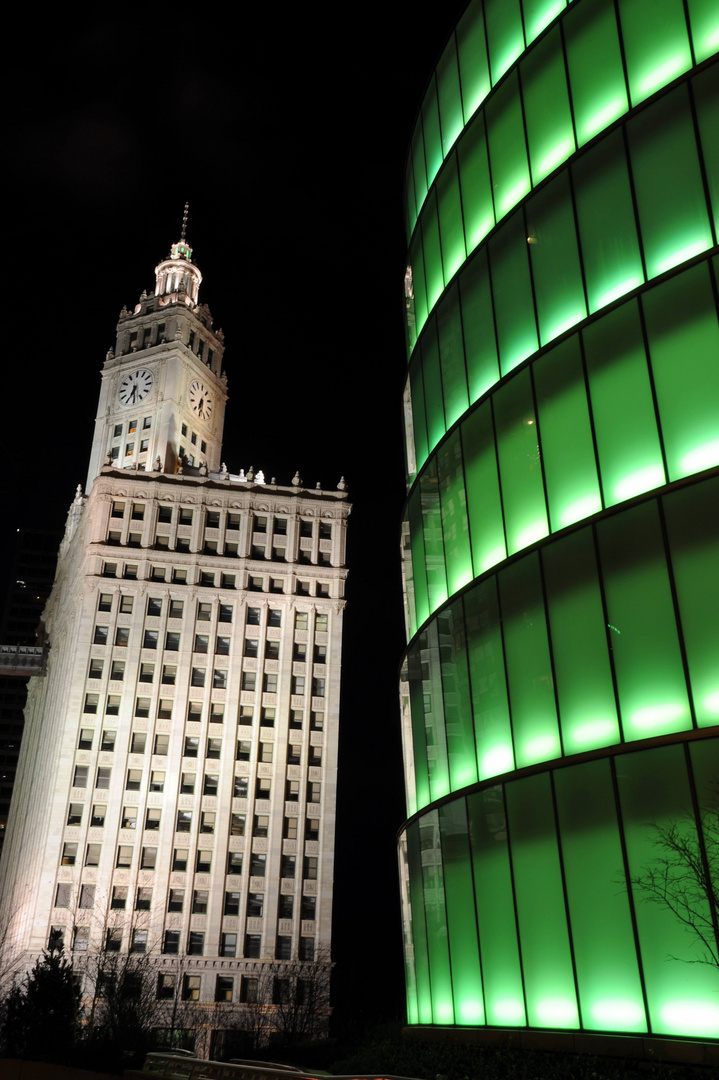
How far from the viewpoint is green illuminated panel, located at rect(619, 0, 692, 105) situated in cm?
2391

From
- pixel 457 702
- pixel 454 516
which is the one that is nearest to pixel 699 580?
pixel 457 702

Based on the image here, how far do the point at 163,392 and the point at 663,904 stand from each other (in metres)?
93.9

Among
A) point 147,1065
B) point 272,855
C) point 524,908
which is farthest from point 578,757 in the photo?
point 272,855

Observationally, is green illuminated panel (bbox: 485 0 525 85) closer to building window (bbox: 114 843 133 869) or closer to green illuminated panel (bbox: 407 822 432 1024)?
green illuminated panel (bbox: 407 822 432 1024)

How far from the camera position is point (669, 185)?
23.0 metres

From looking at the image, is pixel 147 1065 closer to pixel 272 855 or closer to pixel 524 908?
pixel 524 908

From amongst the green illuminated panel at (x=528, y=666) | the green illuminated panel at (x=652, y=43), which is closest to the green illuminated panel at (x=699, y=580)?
the green illuminated panel at (x=528, y=666)

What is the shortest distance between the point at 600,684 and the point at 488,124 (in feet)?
60.6

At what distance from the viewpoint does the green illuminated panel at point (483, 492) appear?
88.4 ft

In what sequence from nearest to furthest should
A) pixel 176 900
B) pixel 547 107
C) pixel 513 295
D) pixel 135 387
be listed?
pixel 513 295, pixel 547 107, pixel 176 900, pixel 135 387

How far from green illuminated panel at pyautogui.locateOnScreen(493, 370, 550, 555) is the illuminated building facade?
55.5m

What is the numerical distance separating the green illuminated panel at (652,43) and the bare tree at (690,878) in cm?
1692


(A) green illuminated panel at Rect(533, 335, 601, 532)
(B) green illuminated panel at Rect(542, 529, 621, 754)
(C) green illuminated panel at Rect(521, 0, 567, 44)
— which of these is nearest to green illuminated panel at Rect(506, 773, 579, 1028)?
(B) green illuminated panel at Rect(542, 529, 621, 754)

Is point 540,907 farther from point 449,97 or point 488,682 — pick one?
point 449,97
